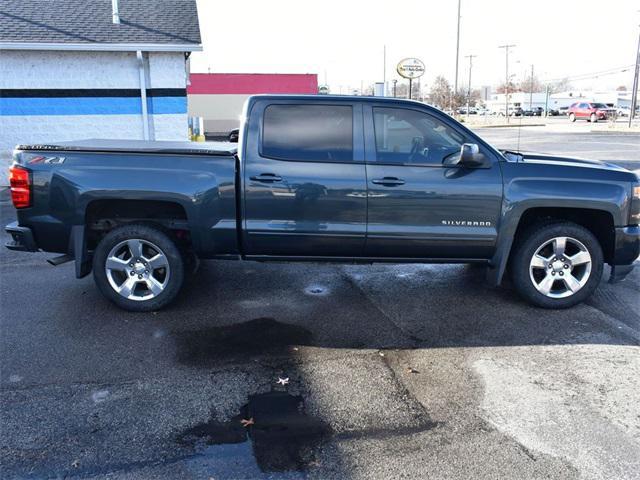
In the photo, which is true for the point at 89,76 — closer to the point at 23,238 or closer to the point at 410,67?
the point at 23,238

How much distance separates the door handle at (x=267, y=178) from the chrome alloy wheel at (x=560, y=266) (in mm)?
2463

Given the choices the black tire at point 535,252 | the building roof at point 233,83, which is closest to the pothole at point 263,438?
the black tire at point 535,252

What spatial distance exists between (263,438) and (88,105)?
12.0 metres

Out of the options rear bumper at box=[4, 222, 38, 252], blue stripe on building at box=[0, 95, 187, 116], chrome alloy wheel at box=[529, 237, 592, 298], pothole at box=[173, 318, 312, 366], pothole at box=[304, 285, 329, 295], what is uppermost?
blue stripe on building at box=[0, 95, 187, 116]

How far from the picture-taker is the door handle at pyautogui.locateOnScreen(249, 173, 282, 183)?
4969 millimetres

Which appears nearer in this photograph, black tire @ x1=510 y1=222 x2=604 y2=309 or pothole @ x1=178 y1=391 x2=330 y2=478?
pothole @ x1=178 y1=391 x2=330 y2=478

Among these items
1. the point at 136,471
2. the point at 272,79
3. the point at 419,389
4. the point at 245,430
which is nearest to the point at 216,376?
the point at 245,430

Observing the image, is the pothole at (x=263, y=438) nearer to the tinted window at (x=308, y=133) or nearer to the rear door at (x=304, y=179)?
the rear door at (x=304, y=179)

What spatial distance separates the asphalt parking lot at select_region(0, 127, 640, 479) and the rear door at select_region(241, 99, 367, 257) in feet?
2.37

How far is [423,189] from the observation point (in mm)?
5027

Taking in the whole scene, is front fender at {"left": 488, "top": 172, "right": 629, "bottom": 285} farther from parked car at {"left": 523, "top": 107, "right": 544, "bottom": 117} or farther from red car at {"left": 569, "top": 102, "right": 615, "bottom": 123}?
parked car at {"left": 523, "top": 107, "right": 544, "bottom": 117}

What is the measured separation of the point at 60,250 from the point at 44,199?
0.48m

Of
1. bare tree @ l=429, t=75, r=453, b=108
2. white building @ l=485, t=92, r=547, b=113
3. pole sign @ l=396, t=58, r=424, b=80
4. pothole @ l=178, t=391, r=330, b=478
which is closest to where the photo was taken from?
pothole @ l=178, t=391, r=330, b=478

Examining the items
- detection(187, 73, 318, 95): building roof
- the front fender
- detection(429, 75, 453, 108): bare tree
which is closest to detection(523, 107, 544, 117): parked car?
detection(429, 75, 453, 108): bare tree
